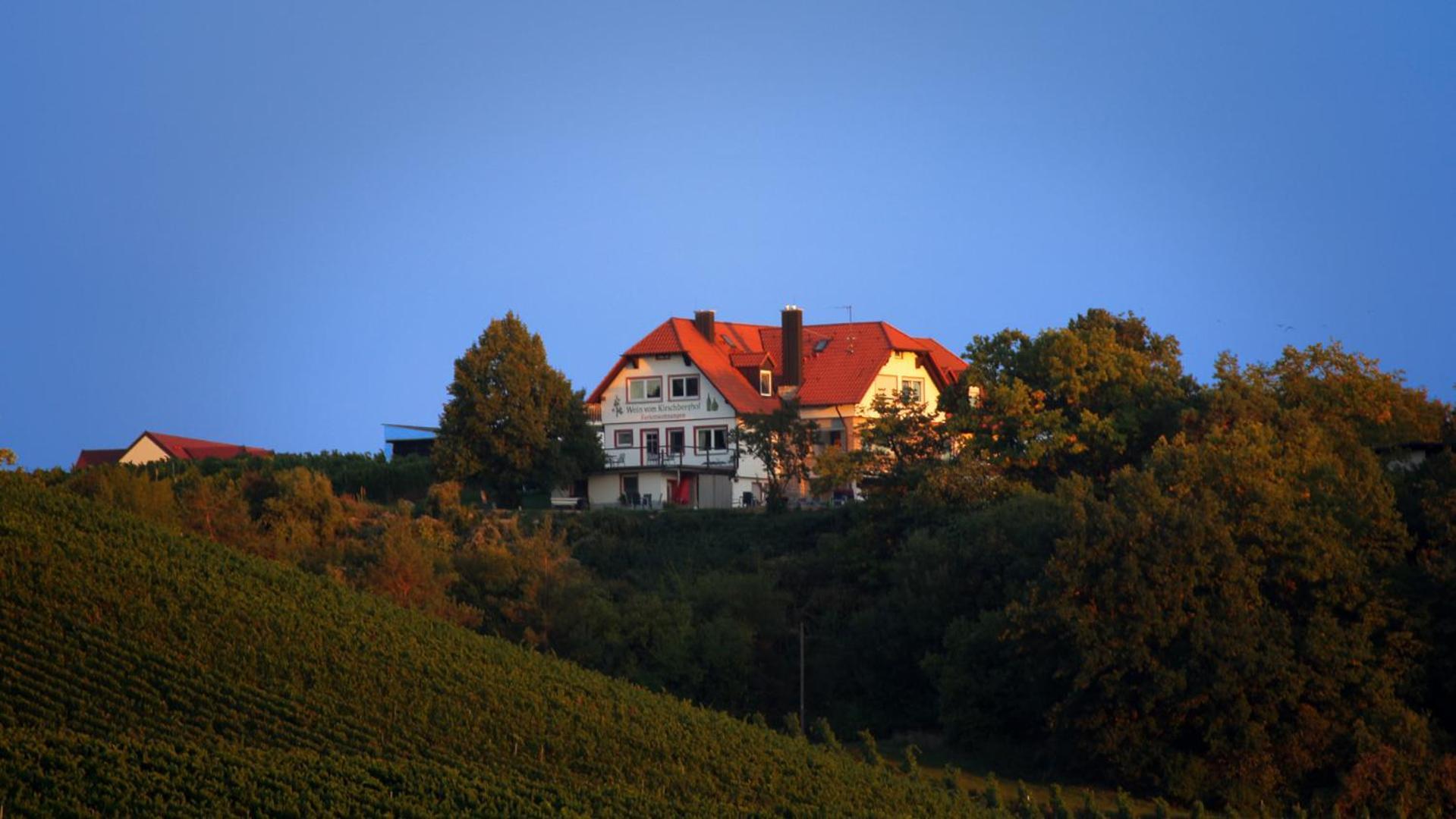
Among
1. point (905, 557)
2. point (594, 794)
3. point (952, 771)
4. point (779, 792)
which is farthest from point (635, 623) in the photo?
point (594, 794)

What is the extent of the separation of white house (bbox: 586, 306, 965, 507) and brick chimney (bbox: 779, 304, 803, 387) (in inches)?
1.8

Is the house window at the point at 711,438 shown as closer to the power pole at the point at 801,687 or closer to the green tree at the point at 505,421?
the green tree at the point at 505,421

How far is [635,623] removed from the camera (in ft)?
183

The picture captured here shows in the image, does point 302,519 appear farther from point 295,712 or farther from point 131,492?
point 295,712

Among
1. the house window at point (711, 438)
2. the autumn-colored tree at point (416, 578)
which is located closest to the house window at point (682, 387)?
the house window at point (711, 438)

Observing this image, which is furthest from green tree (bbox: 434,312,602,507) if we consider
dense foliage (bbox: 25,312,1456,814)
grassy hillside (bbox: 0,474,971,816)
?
grassy hillside (bbox: 0,474,971,816)

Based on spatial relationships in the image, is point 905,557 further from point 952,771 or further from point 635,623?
point 952,771

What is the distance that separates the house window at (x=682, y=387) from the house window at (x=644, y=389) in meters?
0.49

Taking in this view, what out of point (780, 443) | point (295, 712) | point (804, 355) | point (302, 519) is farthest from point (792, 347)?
point (295, 712)

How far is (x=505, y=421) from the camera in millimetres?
69812

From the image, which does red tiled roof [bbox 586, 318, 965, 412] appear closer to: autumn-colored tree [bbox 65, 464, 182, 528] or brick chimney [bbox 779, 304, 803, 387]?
brick chimney [bbox 779, 304, 803, 387]

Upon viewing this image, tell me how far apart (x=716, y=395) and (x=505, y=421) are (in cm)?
1035

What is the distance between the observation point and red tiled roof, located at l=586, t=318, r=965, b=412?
77312mm

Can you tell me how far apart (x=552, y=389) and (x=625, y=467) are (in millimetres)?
5640
